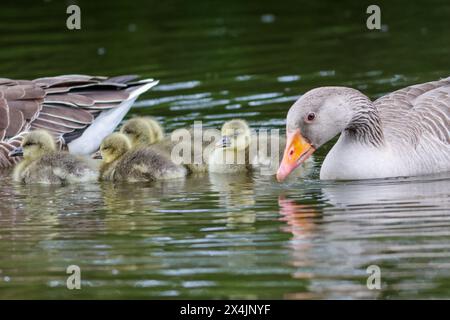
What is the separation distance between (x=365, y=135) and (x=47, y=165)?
3198 mm

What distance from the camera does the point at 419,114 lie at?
36.3 ft

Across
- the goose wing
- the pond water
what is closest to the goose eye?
the pond water

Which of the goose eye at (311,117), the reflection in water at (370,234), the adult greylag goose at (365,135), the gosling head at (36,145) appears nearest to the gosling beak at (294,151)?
the adult greylag goose at (365,135)

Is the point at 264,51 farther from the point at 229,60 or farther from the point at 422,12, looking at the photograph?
the point at 422,12

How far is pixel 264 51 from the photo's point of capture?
699 inches

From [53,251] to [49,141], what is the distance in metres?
3.15

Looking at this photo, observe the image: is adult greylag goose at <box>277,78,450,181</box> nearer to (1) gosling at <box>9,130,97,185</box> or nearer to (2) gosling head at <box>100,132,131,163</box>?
(2) gosling head at <box>100,132,131,163</box>

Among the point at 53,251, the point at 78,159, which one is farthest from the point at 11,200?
the point at 53,251

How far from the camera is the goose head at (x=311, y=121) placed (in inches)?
396

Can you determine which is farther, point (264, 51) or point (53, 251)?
point (264, 51)

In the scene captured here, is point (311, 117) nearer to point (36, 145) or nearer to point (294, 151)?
point (294, 151)

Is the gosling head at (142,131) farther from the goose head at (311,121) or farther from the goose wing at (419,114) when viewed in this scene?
the goose wing at (419,114)

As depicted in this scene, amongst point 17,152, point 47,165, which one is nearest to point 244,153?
point 47,165

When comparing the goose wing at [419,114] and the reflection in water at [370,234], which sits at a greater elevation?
the goose wing at [419,114]
